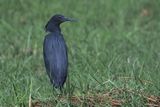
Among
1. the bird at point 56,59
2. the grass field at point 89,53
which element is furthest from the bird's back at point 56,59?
the grass field at point 89,53

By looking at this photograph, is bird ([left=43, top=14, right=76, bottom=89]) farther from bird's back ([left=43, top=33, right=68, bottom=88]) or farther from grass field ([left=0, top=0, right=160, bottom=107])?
grass field ([left=0, top=0, right=160, bottom=107])

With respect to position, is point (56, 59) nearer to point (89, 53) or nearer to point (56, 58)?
point (56, 58)

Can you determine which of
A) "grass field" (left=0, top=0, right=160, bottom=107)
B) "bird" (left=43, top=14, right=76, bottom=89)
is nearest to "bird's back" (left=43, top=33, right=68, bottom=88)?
"bird" (left=43, top=14, right=76, bottom=89)

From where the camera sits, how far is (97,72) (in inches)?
260

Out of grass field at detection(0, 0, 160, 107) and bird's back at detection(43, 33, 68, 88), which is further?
bird's back at detection(43, 33, 68, 88)

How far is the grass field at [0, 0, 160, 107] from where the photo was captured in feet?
18.3

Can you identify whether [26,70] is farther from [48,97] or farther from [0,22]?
[0,22]

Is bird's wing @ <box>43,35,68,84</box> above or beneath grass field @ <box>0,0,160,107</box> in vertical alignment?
above

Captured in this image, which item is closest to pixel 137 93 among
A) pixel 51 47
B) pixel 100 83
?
pixel 100 83

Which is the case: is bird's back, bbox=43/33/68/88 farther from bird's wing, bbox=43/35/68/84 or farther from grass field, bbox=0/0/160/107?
grass field, bbox=0/0/160/107

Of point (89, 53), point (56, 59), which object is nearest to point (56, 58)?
point (56, 59)

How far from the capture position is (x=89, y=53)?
26.8ft

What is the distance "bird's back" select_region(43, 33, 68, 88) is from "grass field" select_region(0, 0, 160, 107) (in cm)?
12

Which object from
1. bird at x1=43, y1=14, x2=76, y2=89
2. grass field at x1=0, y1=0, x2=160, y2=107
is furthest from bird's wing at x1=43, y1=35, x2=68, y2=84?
grass field at x1=0, y1=0, x2=160, y2=107
